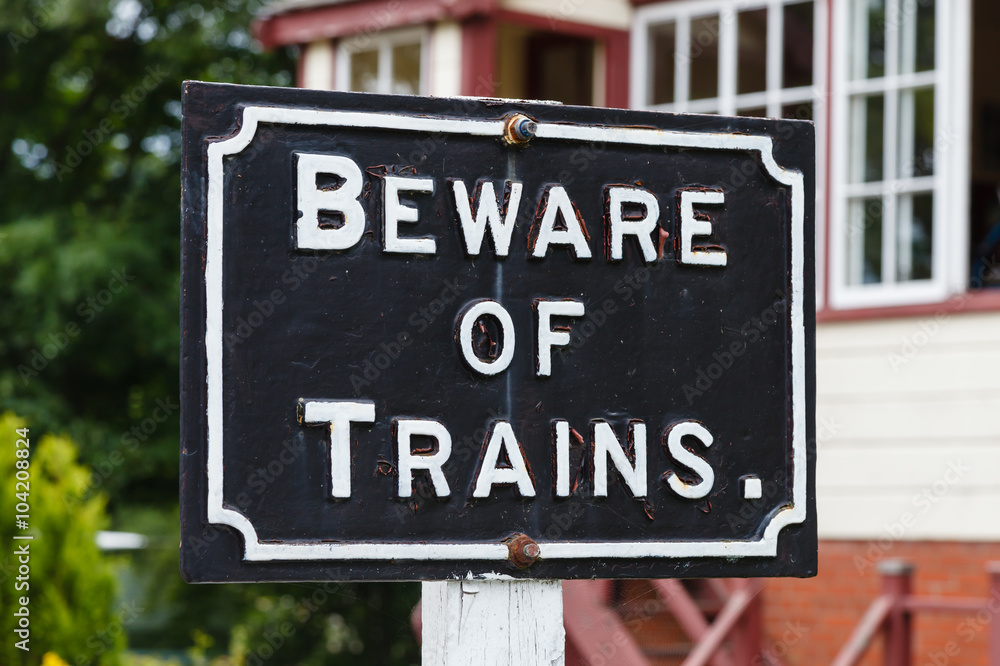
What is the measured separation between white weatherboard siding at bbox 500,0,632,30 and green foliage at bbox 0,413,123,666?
3.98 metres

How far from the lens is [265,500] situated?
5.91 ft

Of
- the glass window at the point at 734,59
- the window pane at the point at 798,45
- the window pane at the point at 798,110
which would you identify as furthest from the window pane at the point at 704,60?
the window pane at the point at 798,110

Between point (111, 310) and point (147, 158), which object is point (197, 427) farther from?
point (147, 158)

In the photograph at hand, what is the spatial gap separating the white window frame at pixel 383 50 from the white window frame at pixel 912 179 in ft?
8.74

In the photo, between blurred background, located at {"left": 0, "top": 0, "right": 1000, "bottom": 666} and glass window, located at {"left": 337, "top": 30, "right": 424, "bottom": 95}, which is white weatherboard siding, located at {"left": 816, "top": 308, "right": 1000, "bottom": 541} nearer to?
blurred background, located at {"left": 0, "top": 0, "right": 1000, "bottom": 666}

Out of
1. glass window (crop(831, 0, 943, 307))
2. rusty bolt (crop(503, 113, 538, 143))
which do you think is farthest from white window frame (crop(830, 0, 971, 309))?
rusty bolt (crop(503, 113, 538, 143))

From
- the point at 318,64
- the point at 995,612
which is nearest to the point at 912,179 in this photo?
the point at 995,612

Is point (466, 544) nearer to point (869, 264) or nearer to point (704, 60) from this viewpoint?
point (869, 264)

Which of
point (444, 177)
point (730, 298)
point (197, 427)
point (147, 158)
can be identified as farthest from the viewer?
point (147, 158)

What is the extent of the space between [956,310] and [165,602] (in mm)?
9510

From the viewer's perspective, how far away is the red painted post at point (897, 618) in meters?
5.67

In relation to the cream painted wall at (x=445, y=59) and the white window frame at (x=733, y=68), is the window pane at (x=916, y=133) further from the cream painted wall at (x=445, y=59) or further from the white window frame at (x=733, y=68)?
the cream painted wall at (x=445, y=59)

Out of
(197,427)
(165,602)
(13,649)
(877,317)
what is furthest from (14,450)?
(165,602)

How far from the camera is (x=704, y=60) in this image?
26.1 ft
